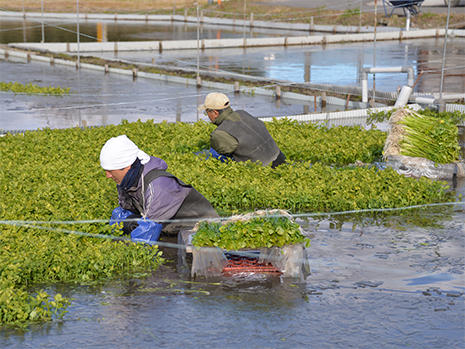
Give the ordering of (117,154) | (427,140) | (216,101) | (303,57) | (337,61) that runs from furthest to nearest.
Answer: (303,57)
(337,61)
(427,140)
(216,101)
(117,154)

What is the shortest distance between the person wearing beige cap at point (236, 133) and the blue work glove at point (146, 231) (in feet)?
9.79

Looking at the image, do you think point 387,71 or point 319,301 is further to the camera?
point 387,71

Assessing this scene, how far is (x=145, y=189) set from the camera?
7488mm

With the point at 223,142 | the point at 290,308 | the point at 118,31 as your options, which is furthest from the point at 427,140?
the point at 118,31

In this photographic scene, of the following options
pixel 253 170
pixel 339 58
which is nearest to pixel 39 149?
pixel 253 170

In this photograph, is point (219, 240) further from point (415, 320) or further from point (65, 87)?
point (65, 87)

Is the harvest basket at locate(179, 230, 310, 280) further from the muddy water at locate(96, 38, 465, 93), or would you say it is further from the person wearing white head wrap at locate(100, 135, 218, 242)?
the muddy water at locate(96, 38, 465, 93)

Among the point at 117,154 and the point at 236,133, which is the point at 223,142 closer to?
the point at 236,133

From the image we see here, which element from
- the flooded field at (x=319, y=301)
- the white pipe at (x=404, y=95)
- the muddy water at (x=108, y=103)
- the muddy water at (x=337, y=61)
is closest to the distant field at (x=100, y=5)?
the muddy water at (x=337, y=61)

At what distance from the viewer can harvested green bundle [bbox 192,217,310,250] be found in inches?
284

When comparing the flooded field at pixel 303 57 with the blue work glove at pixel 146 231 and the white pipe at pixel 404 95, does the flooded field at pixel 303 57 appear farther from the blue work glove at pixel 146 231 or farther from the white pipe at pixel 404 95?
the blue work glove at pixel 146 231

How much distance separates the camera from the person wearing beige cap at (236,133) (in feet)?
33.8

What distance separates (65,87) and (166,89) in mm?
3628

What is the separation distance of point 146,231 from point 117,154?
0.93 metres
